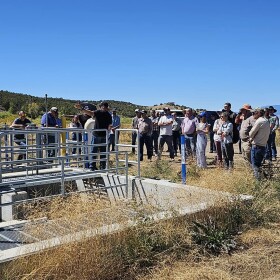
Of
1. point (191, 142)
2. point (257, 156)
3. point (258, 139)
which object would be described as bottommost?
point (257, 156)

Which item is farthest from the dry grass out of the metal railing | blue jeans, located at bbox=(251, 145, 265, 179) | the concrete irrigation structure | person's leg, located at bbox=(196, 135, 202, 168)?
person's leg, located at bbox=(196, 135, 202, 168)

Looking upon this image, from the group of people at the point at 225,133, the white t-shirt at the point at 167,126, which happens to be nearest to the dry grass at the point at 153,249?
the group of people at the point at 225,133

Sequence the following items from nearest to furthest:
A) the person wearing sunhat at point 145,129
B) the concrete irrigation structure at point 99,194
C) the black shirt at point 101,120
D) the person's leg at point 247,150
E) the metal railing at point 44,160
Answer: the concrete irrigation structure at point 99,194
the metal railing at point 44,160
the person's leg at point 247,150
the black shirt at point 101,120
the person wearing sunhat at point 145,129

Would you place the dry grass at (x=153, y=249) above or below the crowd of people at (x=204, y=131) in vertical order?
below

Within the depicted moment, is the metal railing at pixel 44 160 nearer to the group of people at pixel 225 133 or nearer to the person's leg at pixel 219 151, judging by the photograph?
the group of people at pixel 225 133

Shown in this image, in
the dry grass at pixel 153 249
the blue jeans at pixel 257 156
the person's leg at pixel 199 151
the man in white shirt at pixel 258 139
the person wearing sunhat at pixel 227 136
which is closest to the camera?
the dry grass at pixel 153 249

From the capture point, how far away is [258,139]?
864cm

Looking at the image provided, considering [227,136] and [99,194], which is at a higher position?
[227,136]

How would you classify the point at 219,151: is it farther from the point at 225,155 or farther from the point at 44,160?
the point at 44,160

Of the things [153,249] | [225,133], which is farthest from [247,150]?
[153,249]

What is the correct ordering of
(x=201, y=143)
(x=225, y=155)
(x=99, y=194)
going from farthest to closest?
(x=201, y=143) → (x=225, y=155) → (x=99, y=194)

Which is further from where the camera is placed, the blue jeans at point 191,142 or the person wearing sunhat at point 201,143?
the blue jeans at point 191,142

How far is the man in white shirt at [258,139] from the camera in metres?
8.55

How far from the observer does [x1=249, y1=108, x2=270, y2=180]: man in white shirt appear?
8.55m
